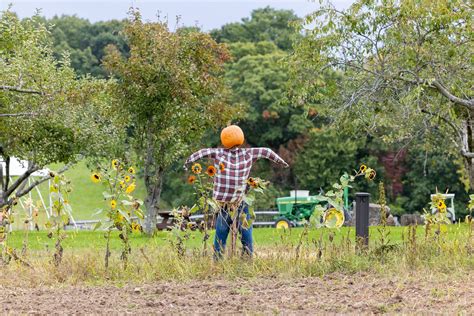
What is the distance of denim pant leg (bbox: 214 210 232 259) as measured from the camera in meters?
9.65

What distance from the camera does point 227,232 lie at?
32.1 feet

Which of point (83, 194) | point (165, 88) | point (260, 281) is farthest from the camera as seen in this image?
point (83, 194)

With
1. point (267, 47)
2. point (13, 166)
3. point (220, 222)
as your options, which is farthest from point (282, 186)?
point (220, 222)

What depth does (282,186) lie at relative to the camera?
42.8 m

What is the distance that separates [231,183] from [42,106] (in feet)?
30.2

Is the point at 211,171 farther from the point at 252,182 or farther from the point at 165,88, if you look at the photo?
the point at 165,88

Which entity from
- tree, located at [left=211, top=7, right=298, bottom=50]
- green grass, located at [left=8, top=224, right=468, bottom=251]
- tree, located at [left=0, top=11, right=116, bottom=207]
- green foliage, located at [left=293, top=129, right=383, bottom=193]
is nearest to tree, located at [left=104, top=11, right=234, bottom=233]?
tree, located at [left=0, top=11, right=116, bottom=207]

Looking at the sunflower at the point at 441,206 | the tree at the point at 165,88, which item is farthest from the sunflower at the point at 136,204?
the tree at the point at 165,88

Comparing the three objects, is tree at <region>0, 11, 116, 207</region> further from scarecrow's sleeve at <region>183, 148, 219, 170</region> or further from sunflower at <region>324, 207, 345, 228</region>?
sunflower at <region>324, 207, 345, 228</region>

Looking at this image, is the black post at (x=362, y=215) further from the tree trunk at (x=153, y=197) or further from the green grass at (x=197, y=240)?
the tree trunk at (x=153, y=197)

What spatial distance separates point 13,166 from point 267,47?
920 inches

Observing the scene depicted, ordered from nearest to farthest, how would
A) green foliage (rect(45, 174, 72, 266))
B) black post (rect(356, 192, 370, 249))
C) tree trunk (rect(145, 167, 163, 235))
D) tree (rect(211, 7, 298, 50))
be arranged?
green foliage (rect(45, 174, 72, 266)) < black post (rect(356, 192, 370, 249)) < tree trunk (rect(145, 167, 163, 235)) < tree (rect(211, 7, 298, 50))

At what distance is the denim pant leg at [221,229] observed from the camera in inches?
380

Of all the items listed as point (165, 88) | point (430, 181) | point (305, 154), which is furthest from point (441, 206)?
point (430, 181)
